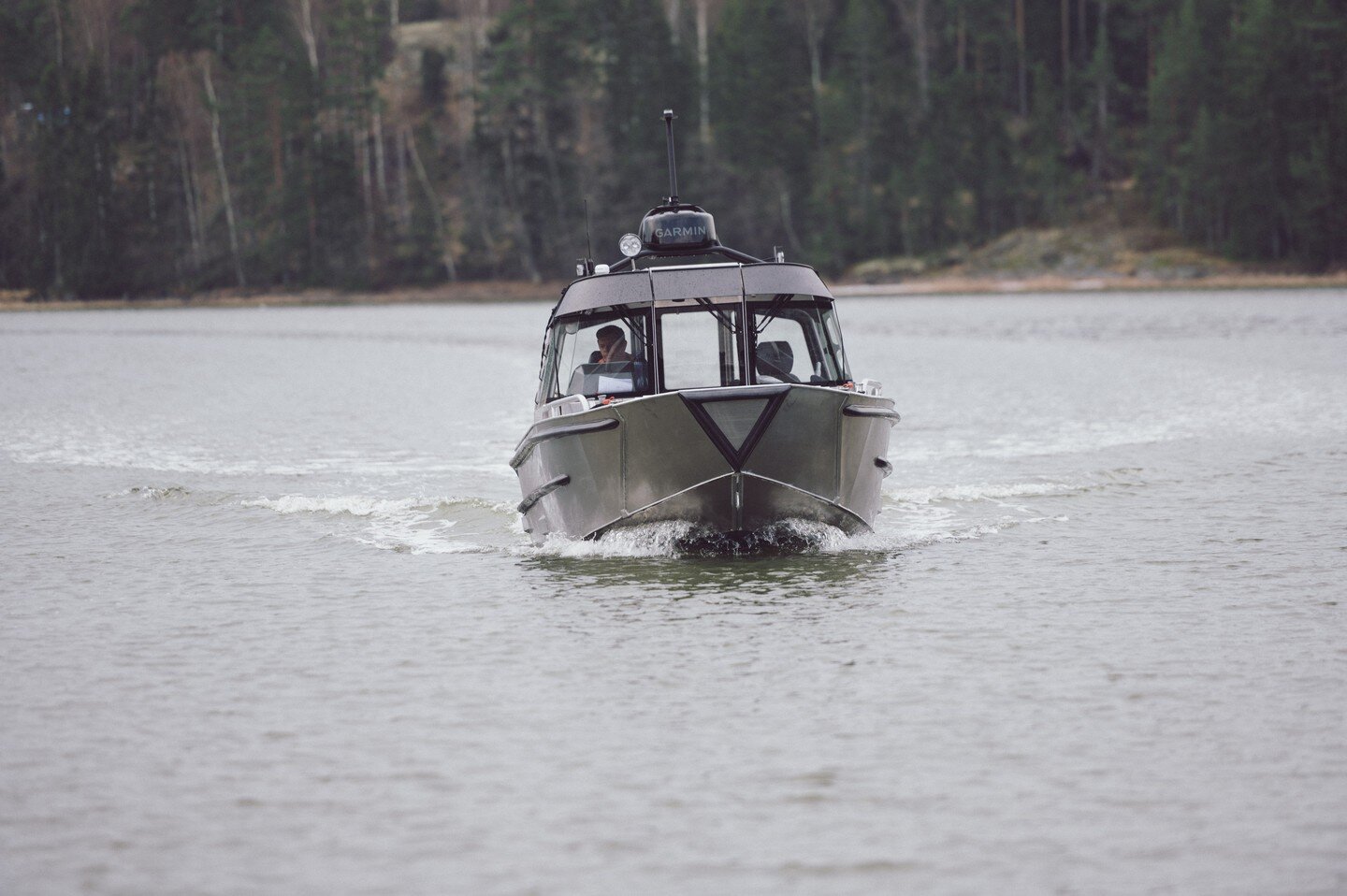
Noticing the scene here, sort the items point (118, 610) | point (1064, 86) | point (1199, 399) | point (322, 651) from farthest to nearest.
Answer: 1. point (1064, 86)
2. point (1199, 399)
3. point (118, 610)
4. point (322, 651)

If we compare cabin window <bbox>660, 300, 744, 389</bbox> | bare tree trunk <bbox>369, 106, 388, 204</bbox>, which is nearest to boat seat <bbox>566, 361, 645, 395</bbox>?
cabin window <bbox>660, 300, 744, 389</bbox>

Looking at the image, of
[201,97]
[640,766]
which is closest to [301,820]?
[640,766]

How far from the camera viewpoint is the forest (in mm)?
92000

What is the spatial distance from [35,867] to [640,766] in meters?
2.95

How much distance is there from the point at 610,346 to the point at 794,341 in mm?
1768

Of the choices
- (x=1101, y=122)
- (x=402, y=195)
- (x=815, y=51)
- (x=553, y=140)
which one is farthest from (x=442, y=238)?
(x=1101, y=122)

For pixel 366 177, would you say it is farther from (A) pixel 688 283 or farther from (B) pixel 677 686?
(B) pixel 677 686

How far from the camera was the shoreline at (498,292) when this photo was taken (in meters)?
78.7

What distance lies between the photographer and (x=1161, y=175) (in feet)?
278

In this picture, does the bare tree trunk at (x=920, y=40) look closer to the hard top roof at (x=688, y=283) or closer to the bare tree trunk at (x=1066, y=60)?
the bare tree trunk at (x=1066, y=60)

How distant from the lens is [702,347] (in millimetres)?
15094

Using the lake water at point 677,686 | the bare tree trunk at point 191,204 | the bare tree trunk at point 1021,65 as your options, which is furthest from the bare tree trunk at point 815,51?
the lake water at point 677,686

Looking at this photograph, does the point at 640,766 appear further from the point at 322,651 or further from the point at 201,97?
the point at 201,97

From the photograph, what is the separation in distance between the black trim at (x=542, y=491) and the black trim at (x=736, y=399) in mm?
1677
